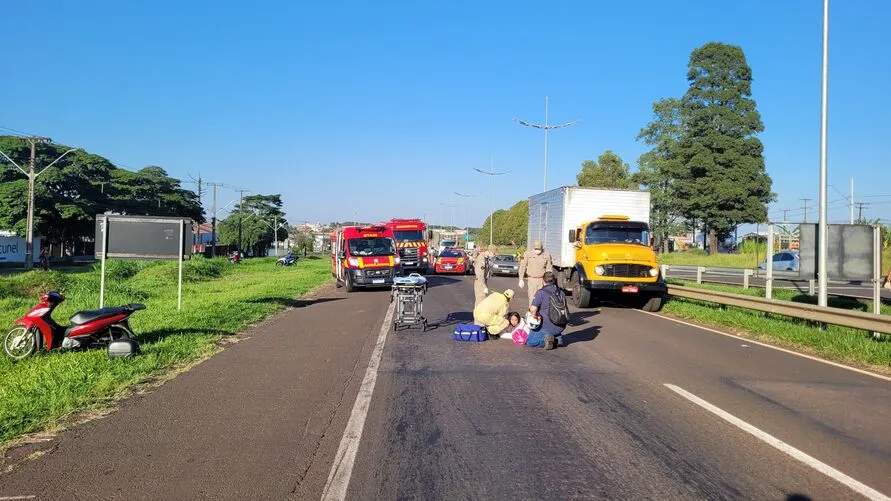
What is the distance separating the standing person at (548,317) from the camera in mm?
10859

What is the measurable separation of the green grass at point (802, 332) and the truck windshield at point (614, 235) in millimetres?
2174

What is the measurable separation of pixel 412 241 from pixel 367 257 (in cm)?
1306

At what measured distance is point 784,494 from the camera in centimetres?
464

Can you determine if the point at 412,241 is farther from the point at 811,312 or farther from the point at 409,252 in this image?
the point at 811,312

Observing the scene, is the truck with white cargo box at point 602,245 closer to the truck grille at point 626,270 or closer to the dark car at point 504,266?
the truck grille at point 626,270

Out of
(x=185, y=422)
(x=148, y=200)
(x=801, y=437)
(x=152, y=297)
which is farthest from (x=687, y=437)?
(x=148, y=200)

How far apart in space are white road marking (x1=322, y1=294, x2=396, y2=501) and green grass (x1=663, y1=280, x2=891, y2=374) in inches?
304

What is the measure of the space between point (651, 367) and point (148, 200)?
76.5 metres

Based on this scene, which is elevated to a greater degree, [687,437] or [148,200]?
[148,200]

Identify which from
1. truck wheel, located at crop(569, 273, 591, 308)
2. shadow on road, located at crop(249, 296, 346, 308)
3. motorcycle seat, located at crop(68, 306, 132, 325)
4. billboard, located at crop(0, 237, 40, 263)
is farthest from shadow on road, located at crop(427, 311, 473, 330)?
billboard, located at crop(0, 237, 40, 263)

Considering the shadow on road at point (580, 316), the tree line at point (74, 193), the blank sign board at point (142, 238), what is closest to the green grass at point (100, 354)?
the blank sign board at point (142, 238)

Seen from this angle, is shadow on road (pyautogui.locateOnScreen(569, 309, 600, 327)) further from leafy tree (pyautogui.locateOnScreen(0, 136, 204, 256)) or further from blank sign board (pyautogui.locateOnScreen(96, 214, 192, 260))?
leafy tree (pyautogui.locateOnScreen(0, 136, 204, 256))

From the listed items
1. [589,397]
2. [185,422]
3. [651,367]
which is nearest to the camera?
[185,422]

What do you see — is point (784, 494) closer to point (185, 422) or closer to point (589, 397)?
point (589, 397)
